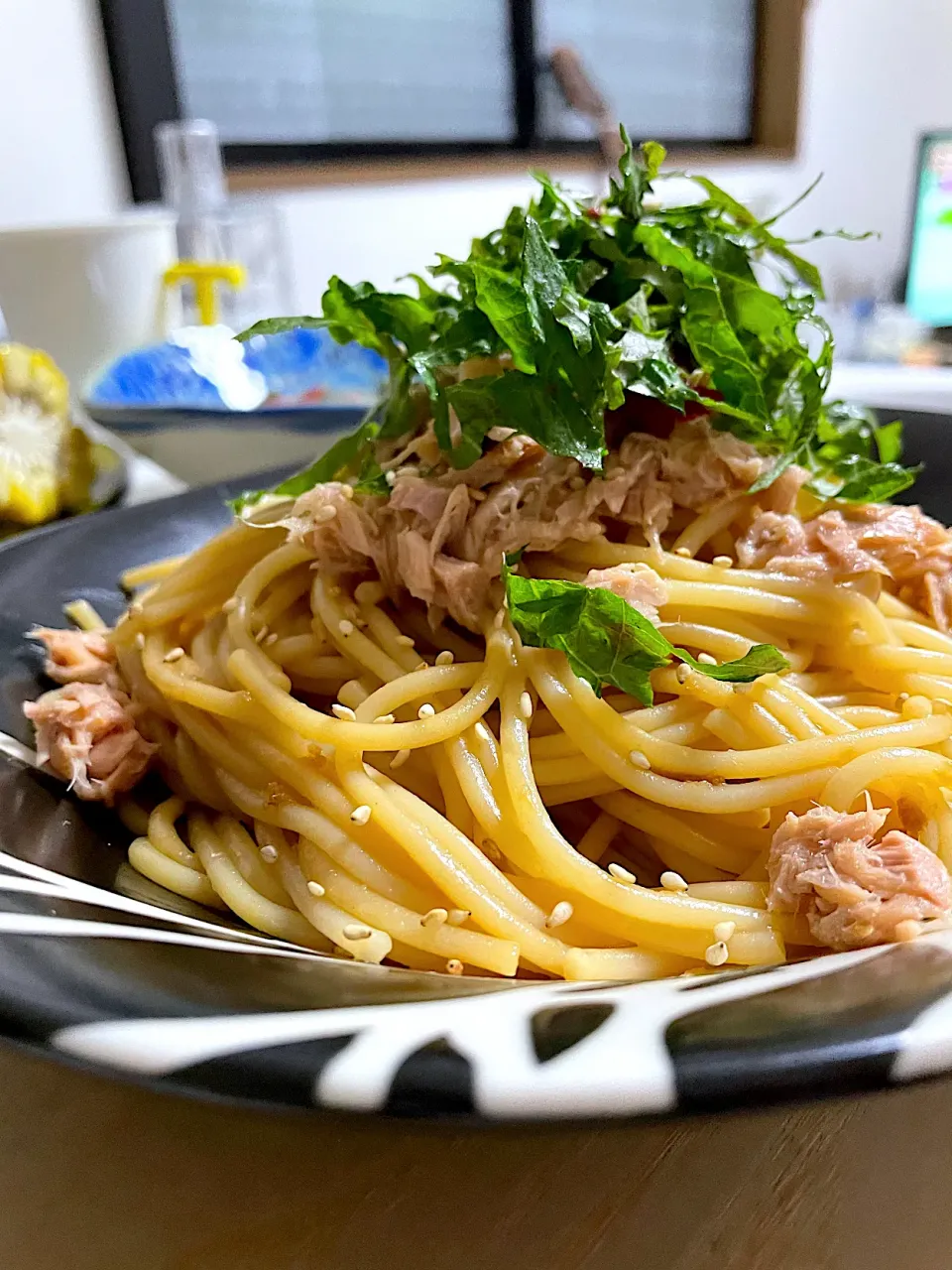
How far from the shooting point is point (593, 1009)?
1.84 ft

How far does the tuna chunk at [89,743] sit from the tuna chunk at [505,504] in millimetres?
272

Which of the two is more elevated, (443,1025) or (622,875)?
(443,1025)

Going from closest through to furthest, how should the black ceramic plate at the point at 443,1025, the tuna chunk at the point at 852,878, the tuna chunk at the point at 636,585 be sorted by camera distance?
the black ceramic plate at the point at 443,1025
the tuna chunk at the point at 852,878
the tuna chunk at the point at 636,585

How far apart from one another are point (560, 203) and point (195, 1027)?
0.87 meters

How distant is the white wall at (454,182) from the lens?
10.9 feet

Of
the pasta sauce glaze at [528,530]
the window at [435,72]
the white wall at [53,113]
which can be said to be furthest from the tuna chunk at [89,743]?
the window at [435,72]

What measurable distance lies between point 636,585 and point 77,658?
0.64 metres

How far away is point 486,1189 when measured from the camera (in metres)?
0.56

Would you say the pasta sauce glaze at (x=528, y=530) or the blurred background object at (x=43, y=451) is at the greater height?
the pasta sauce glaze at (x=528, y=530)

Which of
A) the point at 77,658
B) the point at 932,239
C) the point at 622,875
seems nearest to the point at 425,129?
the point at 932,239

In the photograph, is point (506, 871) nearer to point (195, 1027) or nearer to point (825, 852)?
point (825, 852)

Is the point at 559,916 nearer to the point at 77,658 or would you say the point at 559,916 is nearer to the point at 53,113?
the point at 77,658

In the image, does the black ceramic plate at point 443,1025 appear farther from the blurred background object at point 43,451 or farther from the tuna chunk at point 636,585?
the blurred background object at point 43,451

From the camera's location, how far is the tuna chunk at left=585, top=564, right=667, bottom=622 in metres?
0.94
